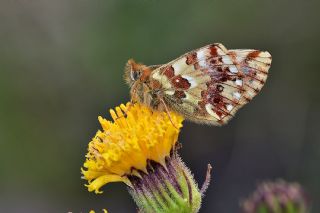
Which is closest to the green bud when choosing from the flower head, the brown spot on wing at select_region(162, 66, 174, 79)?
the flower head

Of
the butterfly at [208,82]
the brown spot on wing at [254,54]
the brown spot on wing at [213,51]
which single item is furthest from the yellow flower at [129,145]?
the brown spot on wing at [254,54]

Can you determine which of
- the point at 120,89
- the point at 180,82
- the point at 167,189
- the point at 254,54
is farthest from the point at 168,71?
the point at 120,89

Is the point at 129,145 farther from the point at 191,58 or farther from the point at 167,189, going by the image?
the point at 191,58

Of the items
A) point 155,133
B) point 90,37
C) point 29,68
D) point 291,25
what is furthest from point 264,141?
point 155,133

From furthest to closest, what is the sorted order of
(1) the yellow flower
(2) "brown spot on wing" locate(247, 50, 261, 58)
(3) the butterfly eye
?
(3) the butterfly eye
(2) "brown spot on wing" locate(247, 50, 261, 58)
(1) the yellow flower

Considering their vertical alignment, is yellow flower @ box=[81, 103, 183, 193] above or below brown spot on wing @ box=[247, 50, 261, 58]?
below

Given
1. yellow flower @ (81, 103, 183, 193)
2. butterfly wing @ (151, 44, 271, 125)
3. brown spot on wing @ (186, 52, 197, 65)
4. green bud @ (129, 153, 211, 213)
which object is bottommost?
green bud @ (129, 153, 211, 213)

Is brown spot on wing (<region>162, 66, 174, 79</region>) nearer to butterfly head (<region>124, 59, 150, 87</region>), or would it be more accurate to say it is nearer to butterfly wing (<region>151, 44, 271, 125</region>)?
butterfly wing (<region>151, 44, 271, 125</region>)
